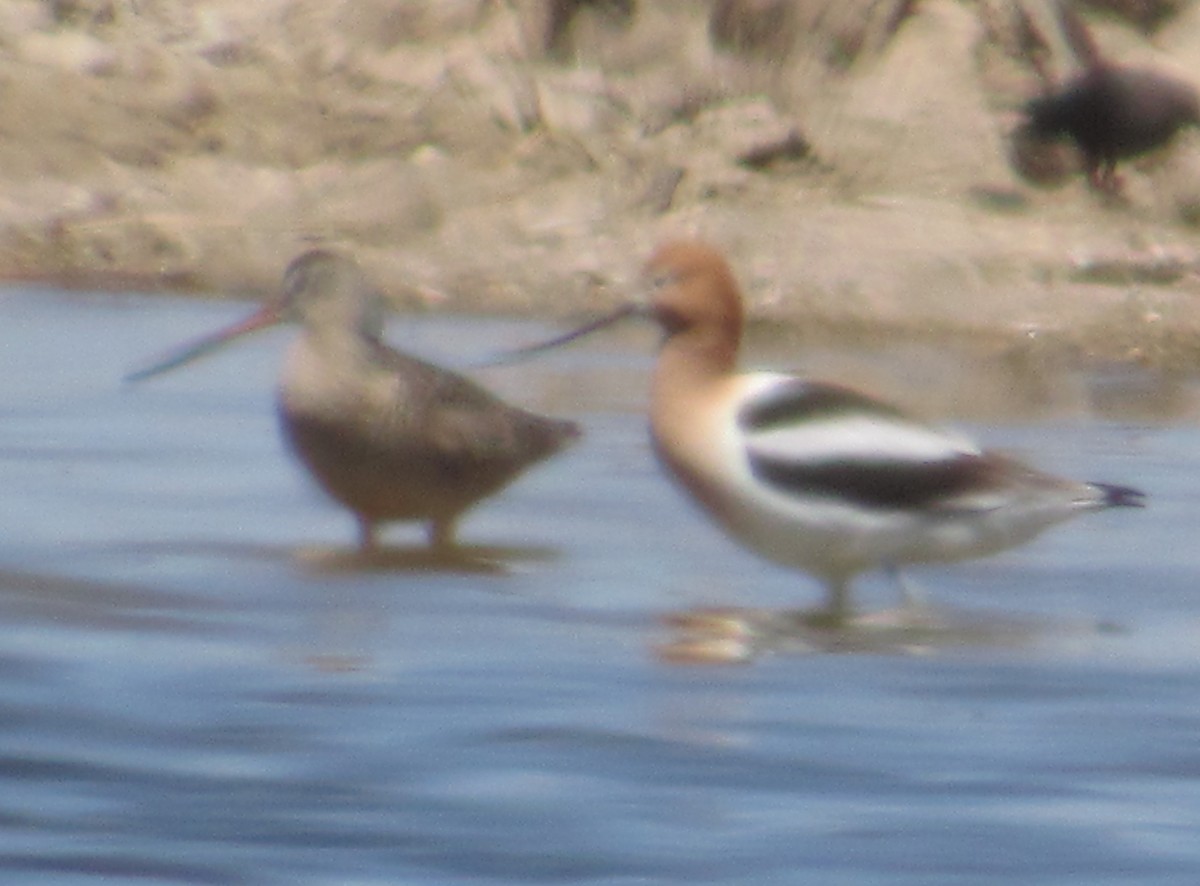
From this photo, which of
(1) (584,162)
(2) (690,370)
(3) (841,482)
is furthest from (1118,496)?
(1) (584,162)

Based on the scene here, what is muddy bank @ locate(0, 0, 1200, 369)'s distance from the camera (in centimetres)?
1542

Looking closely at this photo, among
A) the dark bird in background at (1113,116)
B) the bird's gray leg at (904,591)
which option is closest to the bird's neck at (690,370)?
the bird's gray leg at (904,591)

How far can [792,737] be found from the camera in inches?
235

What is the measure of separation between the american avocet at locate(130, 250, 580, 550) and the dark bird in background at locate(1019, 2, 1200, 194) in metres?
9.16

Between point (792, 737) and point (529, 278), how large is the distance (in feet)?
33.7

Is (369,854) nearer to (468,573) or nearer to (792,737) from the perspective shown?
(792,737)

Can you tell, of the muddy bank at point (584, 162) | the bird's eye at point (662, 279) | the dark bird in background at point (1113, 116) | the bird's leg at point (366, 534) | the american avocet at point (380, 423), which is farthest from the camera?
the dark bird in background at point (1113, 116)

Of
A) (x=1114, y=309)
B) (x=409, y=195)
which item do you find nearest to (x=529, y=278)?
(x=409, y=195)

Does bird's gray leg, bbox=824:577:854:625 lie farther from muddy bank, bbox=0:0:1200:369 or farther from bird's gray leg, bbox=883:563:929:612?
muddy bank, bbox=0:0:1200:369

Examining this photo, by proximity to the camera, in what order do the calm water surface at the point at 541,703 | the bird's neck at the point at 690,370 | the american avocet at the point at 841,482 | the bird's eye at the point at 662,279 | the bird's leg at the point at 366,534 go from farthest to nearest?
the bird's leg at the point at 366,534 < the bird's eye at the point at 662,279 < the bird's neck at the point at 690,370 < the american avocet at the point at 841,482 < the calm water surface at the point at 541,703

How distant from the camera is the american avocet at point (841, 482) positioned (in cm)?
731

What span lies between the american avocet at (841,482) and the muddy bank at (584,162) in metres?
6.85

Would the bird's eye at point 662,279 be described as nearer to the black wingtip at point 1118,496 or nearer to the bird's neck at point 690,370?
the bird's neck at point 690,370

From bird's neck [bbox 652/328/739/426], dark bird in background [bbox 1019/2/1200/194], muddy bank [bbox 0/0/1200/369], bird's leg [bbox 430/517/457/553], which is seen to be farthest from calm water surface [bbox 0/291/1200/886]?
dark bird in background [bbox 1019/2/1200/194]
